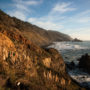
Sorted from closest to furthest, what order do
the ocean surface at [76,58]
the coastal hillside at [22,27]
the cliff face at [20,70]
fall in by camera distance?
1. the cliff face at [20,70]
2. the coastal hillside at [22,27]
3. the ocean surface at [76,58]

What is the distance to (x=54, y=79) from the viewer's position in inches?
313

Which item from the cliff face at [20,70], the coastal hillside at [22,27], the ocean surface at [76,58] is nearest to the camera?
the cliff face at [20,70]

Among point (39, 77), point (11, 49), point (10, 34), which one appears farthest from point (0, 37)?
point (39, 77)

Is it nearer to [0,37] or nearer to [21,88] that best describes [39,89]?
[21,88]

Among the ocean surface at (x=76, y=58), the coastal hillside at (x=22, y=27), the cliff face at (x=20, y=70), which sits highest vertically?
the coastal hillside at (x=22, y=27)

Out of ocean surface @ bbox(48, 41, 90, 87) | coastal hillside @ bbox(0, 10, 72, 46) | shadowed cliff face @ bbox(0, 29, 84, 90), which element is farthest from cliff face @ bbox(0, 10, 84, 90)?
ocean surface @ bbox(48, 41, 90, 87)

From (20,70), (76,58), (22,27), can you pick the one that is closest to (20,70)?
(20,70)

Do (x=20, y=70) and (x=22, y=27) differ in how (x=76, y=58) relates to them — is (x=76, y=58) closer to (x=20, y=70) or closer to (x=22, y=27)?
(x=20, y=70)

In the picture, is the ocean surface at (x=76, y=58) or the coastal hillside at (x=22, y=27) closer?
the coastal hillside at (x=22, y=27)

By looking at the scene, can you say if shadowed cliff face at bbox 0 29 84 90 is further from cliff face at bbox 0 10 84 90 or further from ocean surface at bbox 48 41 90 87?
ocean surface at bbox 48 41 90 87

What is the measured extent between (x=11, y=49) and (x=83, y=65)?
15.4 meters

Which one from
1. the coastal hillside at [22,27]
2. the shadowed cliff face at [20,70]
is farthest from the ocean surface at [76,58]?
the coastal hillside at [22,27]

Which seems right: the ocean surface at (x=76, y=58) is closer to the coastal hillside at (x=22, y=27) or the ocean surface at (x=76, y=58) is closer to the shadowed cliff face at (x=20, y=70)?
the shadowed cliff face at (x=20, y=70)

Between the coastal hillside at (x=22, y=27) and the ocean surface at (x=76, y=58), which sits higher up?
the coastal hillside at (x=22, y=27)
